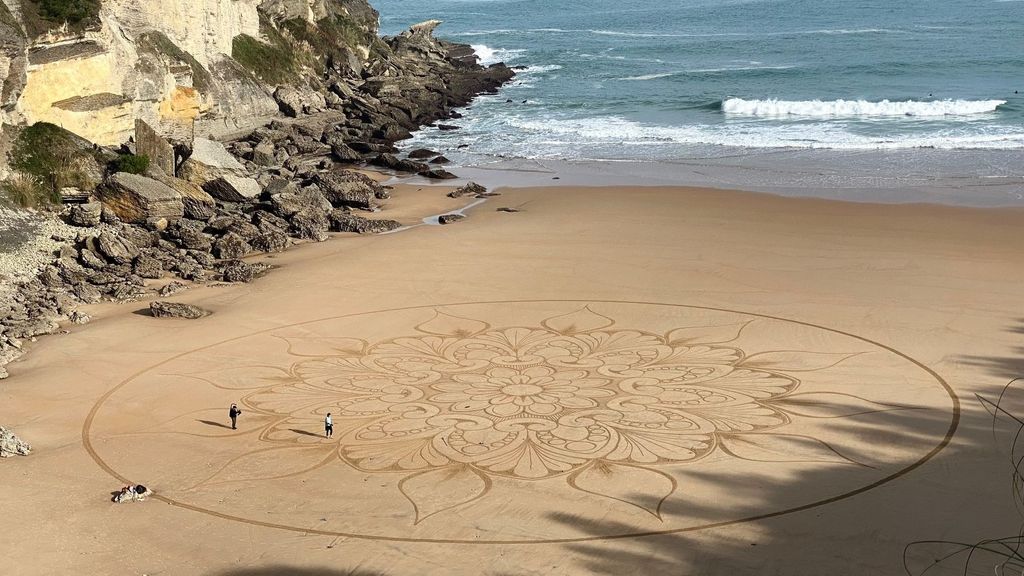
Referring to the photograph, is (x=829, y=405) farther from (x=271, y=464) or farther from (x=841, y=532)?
(x=271, y=464)

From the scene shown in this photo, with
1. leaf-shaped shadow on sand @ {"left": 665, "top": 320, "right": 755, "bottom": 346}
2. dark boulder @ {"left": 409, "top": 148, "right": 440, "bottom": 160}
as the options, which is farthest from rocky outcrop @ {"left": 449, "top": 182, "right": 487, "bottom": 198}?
leaf-shaped shadow on sand @ {"left": 665, "top": 320, "right": 755, "bottom": 346}

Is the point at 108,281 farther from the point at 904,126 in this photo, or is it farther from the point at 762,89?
the point at 762,89

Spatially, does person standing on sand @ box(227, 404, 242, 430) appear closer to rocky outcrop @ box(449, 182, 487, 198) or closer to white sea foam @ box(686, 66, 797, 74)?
rocky outcrop @ box(449, 182, 487, 198)

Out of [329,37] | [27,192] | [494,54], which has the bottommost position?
[494,54]

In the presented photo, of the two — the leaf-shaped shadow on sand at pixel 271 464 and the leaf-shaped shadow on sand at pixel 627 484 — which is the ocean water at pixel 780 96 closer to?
the leaf-shaped shadow on sand at pixel 627 484

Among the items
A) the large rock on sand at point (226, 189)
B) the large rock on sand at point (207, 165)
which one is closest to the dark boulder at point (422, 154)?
the large rock on sand at point (207, 165)

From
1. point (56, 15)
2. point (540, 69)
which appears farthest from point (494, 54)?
point (56, 15)

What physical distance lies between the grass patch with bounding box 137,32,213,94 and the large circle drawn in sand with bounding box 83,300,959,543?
65.0ft

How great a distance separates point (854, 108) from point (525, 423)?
4016 cm

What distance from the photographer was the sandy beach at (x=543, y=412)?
13.3m

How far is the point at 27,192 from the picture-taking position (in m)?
28.4

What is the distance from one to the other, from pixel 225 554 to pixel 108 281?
45.4ft

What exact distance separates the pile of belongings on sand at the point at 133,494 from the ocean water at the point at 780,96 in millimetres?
25261

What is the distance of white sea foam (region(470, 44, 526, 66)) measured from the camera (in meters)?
85.3
